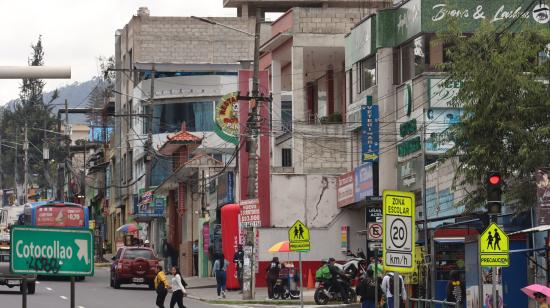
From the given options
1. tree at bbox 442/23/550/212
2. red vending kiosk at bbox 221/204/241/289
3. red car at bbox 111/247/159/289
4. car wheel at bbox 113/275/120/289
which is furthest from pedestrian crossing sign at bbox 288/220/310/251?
red vending kiosk at bbox 221/204/241/289

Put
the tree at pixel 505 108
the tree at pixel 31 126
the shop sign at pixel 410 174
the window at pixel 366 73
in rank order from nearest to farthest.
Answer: the tree at pixel 505 108 < the shop sign at pixel 410 174 < the window at pixel 366 73 < the tree at pixel 31 126

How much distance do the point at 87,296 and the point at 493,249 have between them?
2482 centimetres

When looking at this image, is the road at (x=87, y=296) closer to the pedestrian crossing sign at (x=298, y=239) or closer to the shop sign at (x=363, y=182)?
the pedestrian crossing sign at (x=298, y=239)

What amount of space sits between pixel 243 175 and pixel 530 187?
2818 centimetres

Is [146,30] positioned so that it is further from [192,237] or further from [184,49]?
[192,237]

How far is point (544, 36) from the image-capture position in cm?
3044

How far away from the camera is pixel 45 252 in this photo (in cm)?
1490

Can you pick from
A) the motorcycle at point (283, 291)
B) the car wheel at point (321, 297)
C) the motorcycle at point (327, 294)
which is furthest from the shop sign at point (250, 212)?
the car wheel at point (321, 297)

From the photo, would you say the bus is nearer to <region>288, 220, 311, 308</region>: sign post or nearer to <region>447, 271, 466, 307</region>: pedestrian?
<region>288, 220, 311, 308</region>: sign post

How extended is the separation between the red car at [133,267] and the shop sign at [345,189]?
25.0 ft

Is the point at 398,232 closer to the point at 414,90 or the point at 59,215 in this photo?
the point at 414,90

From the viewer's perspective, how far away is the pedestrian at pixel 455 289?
33625 mm

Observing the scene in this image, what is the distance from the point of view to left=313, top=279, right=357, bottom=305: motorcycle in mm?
43094

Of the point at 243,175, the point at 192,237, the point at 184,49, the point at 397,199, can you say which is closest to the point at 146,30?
the point at 184,49
